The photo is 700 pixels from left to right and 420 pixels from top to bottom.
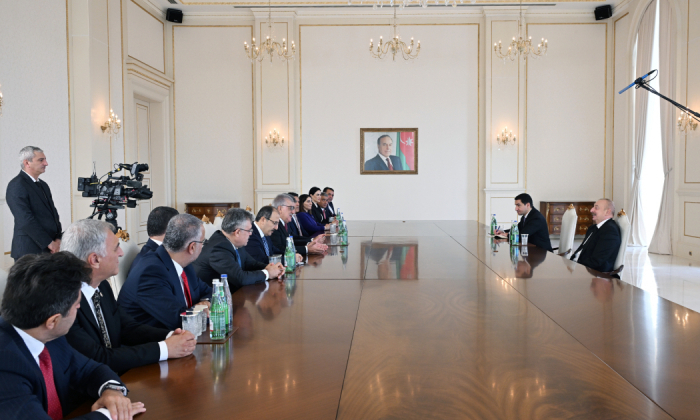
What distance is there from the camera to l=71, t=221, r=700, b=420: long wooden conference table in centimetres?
128

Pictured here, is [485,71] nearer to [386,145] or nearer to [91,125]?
[386,145]

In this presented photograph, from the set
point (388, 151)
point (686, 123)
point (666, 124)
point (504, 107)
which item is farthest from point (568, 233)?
point (388, 151)

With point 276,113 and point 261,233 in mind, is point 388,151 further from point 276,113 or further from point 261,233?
point 261,233

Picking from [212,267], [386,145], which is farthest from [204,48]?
[212,267]

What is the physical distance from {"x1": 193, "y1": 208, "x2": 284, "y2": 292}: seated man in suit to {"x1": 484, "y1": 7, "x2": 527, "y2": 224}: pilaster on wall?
726cm

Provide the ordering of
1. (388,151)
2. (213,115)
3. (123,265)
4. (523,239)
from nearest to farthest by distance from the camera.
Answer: (123,265), (523,239), (213,115), (388,151)

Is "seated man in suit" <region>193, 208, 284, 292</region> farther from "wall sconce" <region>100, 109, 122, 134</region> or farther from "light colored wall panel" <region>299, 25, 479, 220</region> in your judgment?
"light colored wall panel" <region>299, 25, 479, 220</region>

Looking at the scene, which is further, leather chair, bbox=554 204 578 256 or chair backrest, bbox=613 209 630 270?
leather chair, bbox=554 204 578 256

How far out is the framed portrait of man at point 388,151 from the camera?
988 centimetres

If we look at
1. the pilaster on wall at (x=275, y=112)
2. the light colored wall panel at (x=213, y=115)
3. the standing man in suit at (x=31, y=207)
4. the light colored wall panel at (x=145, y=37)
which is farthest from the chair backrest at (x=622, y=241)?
the light colored wall panel at (x=145, y=37)

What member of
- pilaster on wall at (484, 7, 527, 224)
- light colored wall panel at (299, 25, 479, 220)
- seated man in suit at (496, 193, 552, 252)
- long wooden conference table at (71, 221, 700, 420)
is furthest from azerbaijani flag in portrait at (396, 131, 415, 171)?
long wooden conference table at (71, 221, 700, 420)

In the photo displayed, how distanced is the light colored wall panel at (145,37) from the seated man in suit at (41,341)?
26.0 feet

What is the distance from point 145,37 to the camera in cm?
880

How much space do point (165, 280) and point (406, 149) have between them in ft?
26.3
